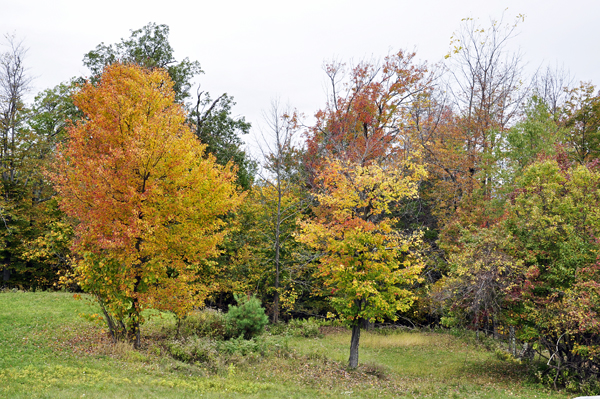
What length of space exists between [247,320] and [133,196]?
20.7 feet

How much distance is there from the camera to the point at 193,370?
35.1 feet

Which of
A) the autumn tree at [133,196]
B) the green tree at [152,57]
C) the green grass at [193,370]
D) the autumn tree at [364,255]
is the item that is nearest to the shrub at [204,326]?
the green grass at [193,370]

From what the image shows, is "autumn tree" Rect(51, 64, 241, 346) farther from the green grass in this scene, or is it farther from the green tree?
the green tree

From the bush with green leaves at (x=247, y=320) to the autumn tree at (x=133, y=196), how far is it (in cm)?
239

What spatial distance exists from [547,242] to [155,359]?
40.2 ft

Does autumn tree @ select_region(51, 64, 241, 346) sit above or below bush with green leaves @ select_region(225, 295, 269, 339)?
above

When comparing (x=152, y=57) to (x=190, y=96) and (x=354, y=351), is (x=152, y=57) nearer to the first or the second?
(x=190, y=96)

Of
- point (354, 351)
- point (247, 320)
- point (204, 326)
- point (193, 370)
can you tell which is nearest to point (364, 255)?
point (354, 351)

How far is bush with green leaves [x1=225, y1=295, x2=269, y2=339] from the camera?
Result: 1434 cm

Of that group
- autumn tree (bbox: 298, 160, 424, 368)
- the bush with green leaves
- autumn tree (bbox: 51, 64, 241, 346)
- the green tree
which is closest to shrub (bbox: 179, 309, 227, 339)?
the bush with green leaves

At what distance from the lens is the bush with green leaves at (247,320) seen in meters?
14.3

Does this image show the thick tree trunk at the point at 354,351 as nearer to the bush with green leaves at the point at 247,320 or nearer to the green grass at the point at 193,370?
the green grass at the point at 193,370

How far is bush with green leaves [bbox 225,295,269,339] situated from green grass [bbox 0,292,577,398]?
80 centimetres

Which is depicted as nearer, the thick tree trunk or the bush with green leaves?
the thick tree trunk
